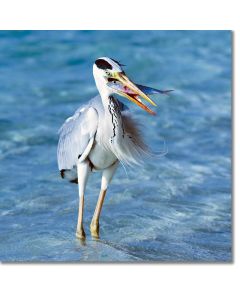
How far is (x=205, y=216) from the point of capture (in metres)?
4.92

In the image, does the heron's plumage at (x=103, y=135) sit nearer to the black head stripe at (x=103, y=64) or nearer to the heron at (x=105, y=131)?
the heron at (x=105, y=131)

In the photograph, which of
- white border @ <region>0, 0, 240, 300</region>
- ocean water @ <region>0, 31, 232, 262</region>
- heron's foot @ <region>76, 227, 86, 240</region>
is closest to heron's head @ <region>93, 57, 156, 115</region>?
ocean water @ <region>0, 31, 232, 262</region>

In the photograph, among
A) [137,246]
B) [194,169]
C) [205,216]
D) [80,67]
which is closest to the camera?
[137,246]

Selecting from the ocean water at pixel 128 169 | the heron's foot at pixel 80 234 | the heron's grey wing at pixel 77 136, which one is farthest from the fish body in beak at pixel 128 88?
the heron's foot at pixel 80 234

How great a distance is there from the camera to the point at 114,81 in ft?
13.5

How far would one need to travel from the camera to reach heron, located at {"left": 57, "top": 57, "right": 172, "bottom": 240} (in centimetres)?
409

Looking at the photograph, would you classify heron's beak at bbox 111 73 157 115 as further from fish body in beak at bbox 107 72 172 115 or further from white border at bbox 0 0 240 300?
white border at bbox 0 0 240 300

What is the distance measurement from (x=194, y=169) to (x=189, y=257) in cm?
142

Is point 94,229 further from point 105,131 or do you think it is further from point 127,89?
point 127,89

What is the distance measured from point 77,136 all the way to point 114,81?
330mm

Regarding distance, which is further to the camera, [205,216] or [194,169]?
[194,169]
